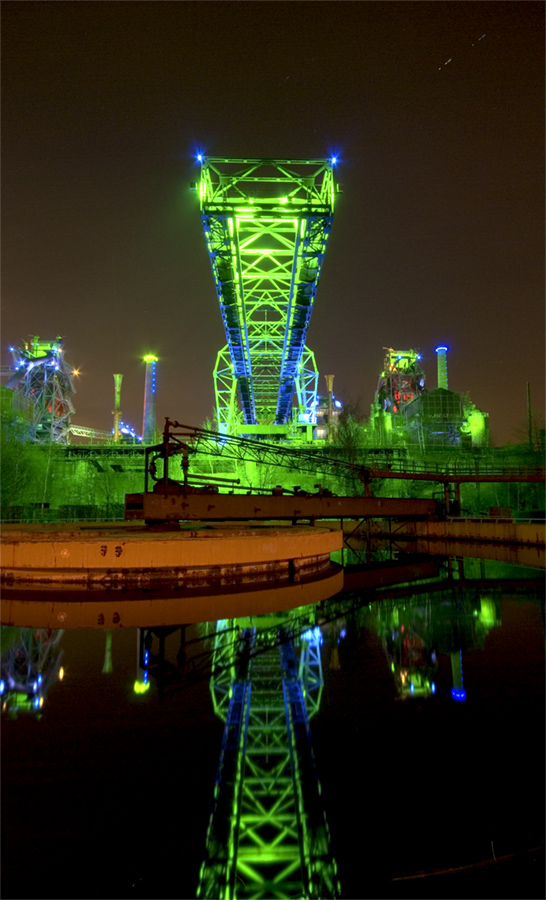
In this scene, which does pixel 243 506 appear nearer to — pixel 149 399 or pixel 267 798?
pixel 267 798

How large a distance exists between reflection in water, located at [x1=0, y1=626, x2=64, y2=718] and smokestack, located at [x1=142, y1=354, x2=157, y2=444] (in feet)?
154

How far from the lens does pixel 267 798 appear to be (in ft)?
9.26

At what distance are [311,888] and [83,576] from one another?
722 cm

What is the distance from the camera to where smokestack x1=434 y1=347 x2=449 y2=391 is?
219 ft

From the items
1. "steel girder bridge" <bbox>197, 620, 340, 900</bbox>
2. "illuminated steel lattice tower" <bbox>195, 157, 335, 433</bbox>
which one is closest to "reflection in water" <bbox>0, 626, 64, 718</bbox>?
"steel girder bridge" <bbox>197, 620, 340, 900</bbox>

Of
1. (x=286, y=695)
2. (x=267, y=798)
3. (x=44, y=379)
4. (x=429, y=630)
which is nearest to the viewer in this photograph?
(x=267, y=798)

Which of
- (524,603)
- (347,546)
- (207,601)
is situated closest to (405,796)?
(207,601)

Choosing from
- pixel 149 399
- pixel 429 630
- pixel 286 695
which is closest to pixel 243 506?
pixel 429 630

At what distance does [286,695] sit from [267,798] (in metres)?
1.52

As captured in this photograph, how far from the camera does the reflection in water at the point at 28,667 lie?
4.19 meters

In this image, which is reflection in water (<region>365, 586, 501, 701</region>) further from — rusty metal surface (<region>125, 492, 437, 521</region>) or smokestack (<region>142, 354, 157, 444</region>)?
smokestack (<region>142, 354, 157, 444</region>)

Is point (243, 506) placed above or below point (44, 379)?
below

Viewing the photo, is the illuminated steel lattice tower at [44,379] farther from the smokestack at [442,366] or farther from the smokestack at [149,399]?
the smokestack at [442,366]

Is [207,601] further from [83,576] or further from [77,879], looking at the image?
[77,879]
